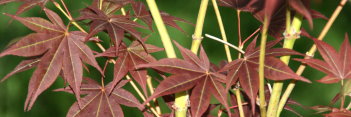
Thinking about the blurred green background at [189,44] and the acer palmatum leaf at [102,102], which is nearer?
the acer palmatum leaf at [102,102]

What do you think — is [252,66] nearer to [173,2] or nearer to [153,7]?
[153,7]

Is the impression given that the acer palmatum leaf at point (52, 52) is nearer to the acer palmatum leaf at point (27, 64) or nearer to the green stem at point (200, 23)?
the acer palmatum leaf at point (27, 64)

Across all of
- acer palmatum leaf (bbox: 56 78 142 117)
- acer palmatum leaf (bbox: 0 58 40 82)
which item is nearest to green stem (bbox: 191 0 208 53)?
acer palmatum leaf (bbox: 56 78 142 117)

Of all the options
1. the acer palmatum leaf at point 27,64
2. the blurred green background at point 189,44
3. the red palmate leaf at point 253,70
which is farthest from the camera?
the blurred green background at point 189,44

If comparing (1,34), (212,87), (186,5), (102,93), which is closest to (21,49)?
(102,93)

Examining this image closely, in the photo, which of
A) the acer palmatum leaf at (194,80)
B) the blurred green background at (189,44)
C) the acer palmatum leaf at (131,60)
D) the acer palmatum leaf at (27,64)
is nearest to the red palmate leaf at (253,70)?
the acer palmatum leaf at (194,80)

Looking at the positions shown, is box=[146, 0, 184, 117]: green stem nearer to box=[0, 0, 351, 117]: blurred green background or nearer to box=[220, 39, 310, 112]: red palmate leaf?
box=[220, 39, 310, 112]: red palmate leaf
